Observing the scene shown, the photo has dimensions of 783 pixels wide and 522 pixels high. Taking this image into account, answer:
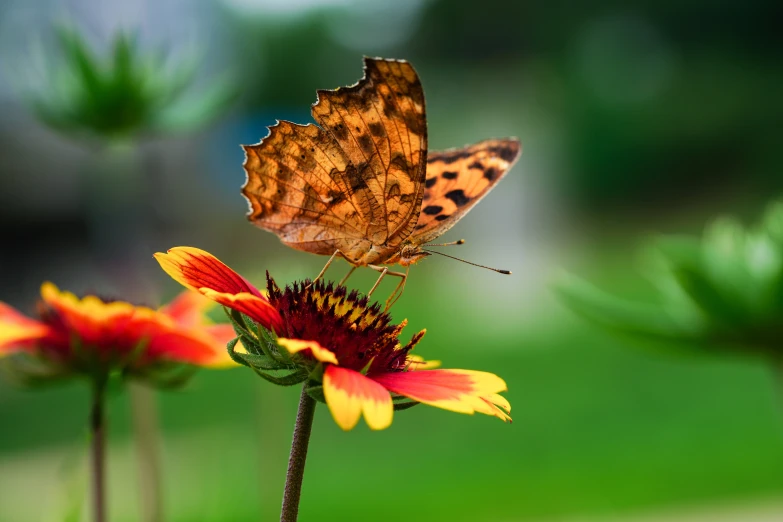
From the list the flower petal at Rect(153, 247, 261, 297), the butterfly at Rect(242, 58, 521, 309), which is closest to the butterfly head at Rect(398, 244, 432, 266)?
the butterfly at Rect(242, 58, 521, 309)

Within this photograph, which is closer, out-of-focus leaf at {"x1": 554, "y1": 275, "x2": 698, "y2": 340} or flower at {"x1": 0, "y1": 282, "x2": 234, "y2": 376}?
flower at {"x1": 0, "y1": 282, "x2": 234, "y2": 376}

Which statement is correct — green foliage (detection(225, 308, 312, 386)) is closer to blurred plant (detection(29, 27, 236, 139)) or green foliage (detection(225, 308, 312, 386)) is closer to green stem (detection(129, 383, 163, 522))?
green stem (detection(129, 383, 163, 522))

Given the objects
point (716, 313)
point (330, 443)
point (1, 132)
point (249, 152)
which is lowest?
point (716, 313)

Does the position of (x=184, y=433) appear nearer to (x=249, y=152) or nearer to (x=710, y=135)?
(x=249, y=152)

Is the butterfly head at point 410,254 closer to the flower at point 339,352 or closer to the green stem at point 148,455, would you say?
the flower at point 339,352

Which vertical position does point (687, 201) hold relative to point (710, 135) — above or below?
below

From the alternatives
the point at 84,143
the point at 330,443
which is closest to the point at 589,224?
the point at 330,443

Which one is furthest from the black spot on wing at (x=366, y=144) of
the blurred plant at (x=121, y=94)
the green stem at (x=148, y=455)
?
the blurred plant at (x=121, y=94)
